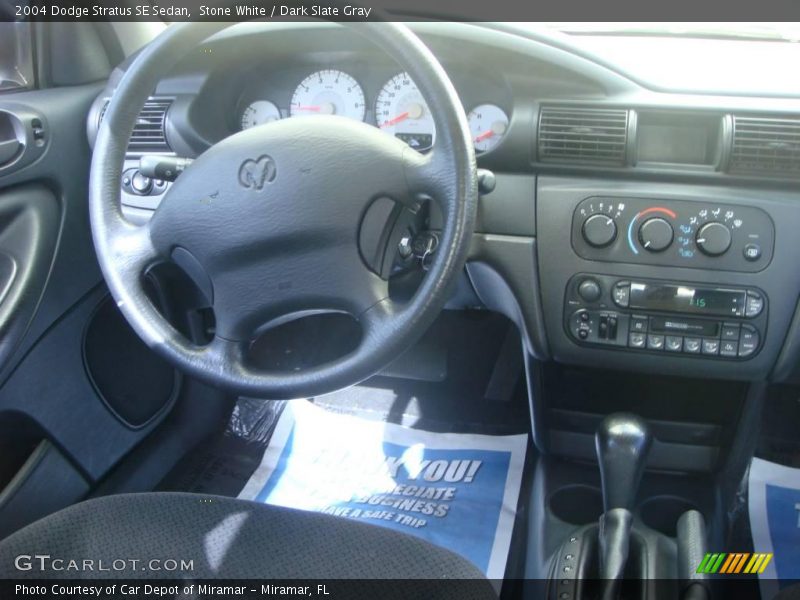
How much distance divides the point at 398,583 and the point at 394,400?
96 centimetres

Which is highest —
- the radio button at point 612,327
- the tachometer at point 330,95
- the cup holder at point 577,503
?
the tachometer at point 330,95

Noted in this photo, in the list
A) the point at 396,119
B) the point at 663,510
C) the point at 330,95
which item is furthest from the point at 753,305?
the point at 330,95

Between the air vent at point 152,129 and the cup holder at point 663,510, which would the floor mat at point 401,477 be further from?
the air vent at point 152,129

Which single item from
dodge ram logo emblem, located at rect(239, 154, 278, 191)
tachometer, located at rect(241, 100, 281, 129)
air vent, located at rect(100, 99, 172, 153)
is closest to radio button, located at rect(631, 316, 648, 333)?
dodge ram logo emblem, located at rect(239, 154, 278, 191)

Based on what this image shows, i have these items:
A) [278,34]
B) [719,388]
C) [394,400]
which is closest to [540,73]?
[278,34]

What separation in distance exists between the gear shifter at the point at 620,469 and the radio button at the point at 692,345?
0.13 m

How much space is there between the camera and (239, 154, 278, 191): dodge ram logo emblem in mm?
898

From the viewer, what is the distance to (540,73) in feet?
3.79

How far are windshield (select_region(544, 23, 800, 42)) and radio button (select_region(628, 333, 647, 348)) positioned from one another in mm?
514

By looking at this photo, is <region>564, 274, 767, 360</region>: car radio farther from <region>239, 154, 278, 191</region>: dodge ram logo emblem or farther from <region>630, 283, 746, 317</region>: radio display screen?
<region>239, 154, 278, 191</region>: dodge ram logo emblem

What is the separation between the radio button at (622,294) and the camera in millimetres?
1127

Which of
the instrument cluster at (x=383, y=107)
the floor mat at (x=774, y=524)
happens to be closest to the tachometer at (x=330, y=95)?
the instrument cluster at (x=383, y=107)

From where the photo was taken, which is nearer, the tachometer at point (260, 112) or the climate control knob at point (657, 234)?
the climate control knob at point (657, 234)

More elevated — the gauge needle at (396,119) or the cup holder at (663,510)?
the gauge needle at (396,119)
